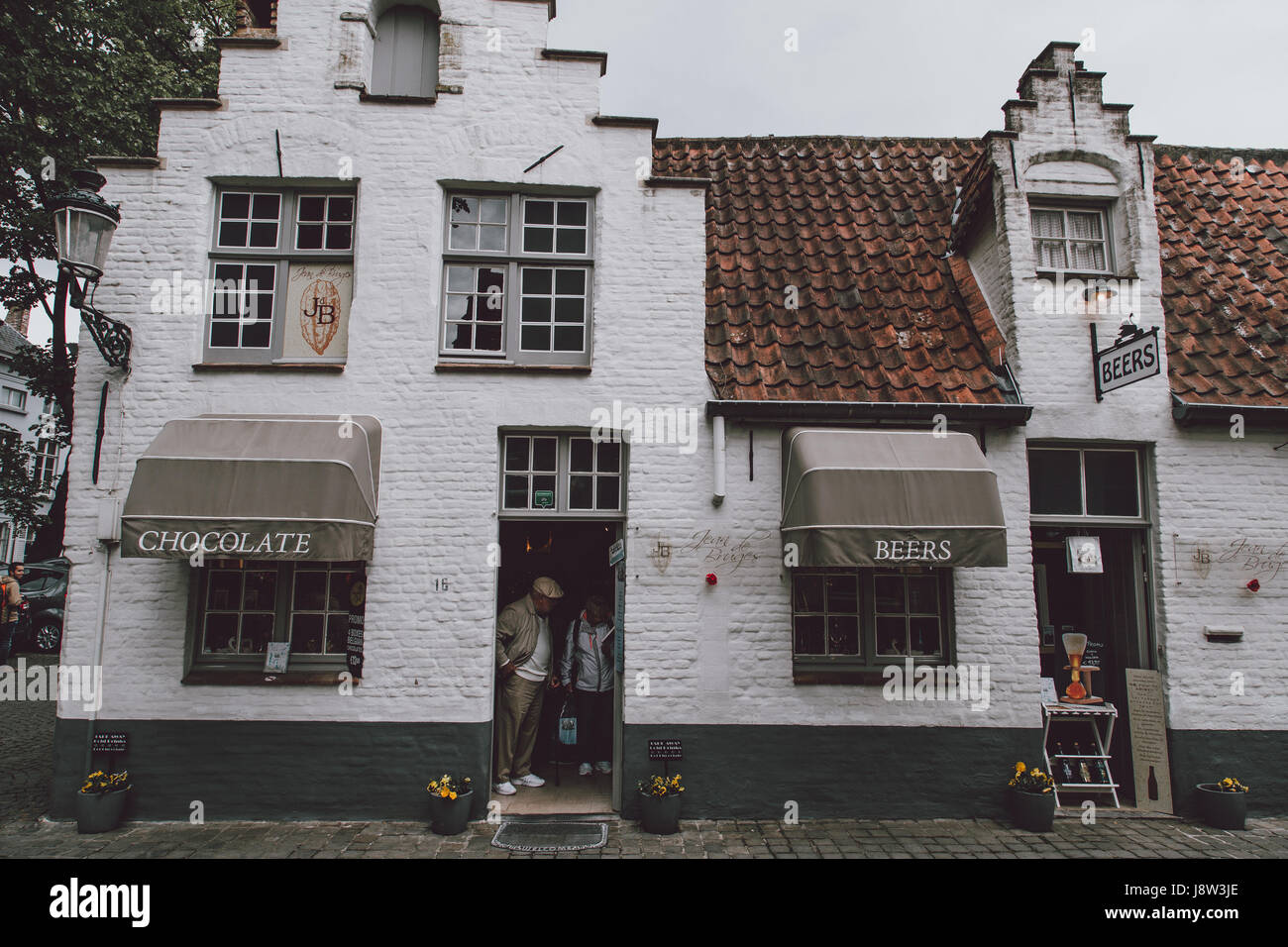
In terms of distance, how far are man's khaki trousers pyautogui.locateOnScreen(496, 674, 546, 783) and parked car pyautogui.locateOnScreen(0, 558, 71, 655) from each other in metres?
12.3

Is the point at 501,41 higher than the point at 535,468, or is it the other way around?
the point at 501,41

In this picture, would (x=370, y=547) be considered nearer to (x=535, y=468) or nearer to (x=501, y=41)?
(x=535, y=468)

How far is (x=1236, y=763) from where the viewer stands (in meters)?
6.89

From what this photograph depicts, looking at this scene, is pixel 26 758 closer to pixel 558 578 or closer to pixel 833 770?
pixel 558 578

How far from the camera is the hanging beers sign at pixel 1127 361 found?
660 cm

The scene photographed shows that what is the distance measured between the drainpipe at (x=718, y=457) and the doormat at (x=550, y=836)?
3.14m

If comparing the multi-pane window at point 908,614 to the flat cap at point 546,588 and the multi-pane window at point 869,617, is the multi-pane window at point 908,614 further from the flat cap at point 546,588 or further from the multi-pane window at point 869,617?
the flat cap at point 546,588

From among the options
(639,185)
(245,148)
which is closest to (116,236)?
(245,148)

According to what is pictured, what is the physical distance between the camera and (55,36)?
12258mm

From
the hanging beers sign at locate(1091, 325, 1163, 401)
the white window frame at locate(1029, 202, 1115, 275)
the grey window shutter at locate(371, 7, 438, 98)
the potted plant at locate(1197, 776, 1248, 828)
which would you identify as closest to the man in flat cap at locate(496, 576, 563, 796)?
the grey window shutter at locate(371, 7, 438, 98)

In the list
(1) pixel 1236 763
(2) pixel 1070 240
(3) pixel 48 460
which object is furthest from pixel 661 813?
(3) pixel 48 460
